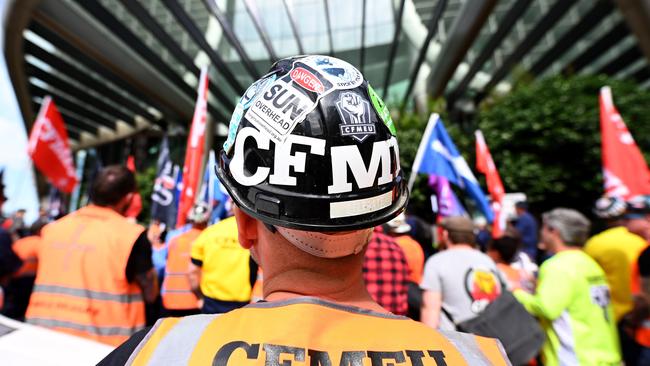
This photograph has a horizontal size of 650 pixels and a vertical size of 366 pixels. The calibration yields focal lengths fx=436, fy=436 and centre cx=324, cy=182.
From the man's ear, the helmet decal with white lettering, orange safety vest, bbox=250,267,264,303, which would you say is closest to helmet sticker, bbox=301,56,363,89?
the helmet decal with white lettering

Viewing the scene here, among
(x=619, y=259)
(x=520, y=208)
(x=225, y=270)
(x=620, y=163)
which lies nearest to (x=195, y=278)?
(x=225, y=270)

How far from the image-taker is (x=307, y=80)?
0.98 metres

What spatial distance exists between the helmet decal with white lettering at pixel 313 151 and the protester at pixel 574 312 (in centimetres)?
227

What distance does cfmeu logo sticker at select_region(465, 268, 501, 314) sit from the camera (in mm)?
3127

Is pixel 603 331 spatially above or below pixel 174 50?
below

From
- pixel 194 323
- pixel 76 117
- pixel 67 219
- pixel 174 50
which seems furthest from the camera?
pixel 76 117

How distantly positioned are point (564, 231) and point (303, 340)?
2.78m

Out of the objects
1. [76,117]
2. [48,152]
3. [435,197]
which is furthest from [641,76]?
[76,117]

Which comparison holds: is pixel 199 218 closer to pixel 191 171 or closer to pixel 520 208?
pixel 191 171

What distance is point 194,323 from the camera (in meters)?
0.87

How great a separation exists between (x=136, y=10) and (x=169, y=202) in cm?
692

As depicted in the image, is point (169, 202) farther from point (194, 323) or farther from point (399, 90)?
point (399, 90)

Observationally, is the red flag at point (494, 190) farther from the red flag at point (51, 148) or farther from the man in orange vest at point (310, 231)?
the red flag at point (51, 148)

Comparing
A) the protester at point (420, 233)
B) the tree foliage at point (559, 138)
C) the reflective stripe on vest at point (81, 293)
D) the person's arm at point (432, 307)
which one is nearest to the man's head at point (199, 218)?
the reflective stripe on vest at point (81, 293)
